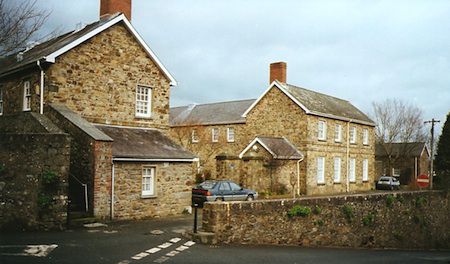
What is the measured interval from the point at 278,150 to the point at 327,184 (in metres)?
6.11

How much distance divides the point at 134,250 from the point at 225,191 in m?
10.8

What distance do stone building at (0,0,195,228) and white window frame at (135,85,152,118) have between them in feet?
0.17

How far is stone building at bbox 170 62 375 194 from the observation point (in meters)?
29.9

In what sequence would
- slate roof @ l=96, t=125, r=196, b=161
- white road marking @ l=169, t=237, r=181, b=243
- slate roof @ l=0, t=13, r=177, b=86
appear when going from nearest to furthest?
white road marking @ l=169, t=237, r=181, b=243, slate roof @ l=96, t=125, r=196, b=161, slate roof @ l=0, t=13, r=177, b=86

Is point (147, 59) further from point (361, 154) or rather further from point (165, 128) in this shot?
point (361, 154)

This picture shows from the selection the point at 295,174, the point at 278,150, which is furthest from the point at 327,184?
the point at 278,150

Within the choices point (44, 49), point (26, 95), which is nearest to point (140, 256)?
point (26, 95)

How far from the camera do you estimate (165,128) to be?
22.9 meters

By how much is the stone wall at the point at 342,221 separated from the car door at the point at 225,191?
6273mm

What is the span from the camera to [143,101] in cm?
2195

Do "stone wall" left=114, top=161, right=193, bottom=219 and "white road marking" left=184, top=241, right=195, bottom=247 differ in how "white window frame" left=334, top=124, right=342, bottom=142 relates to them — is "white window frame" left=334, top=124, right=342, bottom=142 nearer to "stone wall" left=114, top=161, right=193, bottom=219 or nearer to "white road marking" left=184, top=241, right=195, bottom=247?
"stone wall" left=114, top=161, right=193, bottom=219

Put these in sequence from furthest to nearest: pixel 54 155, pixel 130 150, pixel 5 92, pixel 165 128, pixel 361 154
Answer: pixel 361 154
pixel 165 128
pixel 5 92
pixel 130 150
pixel 54 155

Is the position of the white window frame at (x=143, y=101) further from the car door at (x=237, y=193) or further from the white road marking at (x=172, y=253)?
the white road marking at (x=172, y=253)

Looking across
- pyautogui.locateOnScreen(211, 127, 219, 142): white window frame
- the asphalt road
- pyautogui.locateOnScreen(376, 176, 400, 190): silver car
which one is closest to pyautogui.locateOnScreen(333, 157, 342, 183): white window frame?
pyautogui.locateOnScreen(376, 176, 400, 190): silver car
